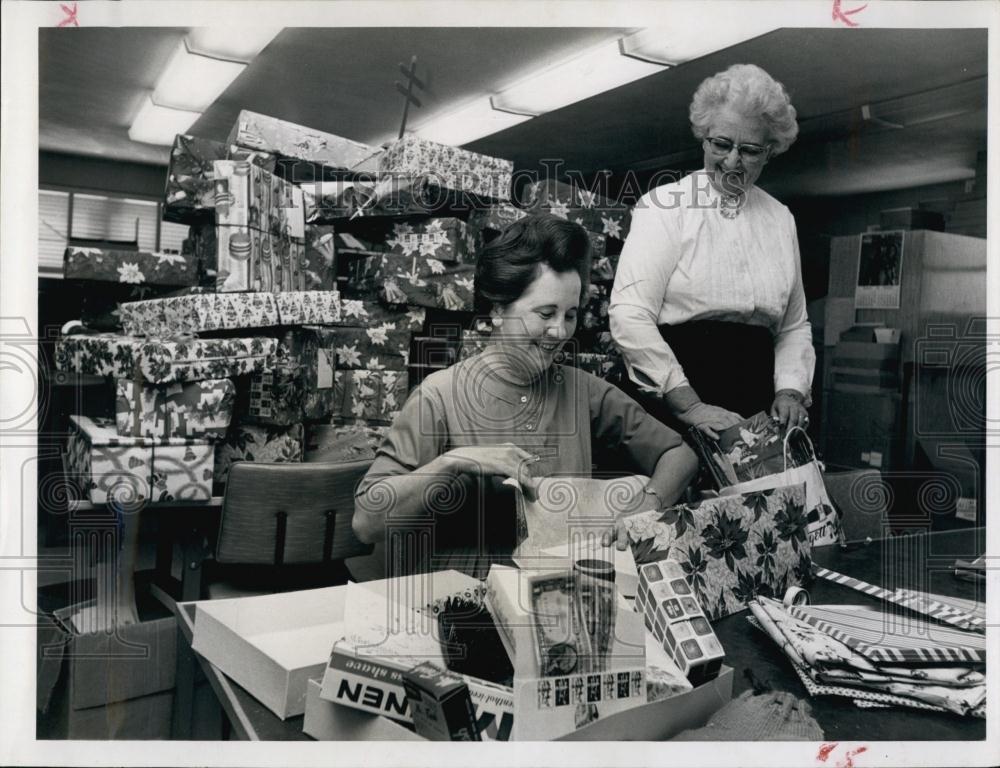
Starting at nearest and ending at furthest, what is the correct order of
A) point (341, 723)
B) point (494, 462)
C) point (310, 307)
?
point (341, 723)
point (494, 462)
point (310, 307)

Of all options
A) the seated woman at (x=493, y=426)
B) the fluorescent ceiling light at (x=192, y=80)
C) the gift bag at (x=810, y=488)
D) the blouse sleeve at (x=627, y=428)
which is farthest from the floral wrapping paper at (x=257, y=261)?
the gift bag at (x=810, y=488)

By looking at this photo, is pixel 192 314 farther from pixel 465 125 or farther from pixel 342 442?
pixel 465 125

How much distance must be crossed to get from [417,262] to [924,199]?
0.94 meters

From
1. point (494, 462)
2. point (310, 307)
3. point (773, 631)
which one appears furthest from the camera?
point (310, 307)

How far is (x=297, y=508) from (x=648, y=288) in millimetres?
726

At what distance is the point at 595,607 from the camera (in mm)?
887

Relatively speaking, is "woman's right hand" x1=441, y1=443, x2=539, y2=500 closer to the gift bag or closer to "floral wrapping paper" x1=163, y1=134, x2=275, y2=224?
the gift bag

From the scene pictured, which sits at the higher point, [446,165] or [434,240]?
[446,165]

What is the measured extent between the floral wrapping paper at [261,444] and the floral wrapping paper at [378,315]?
214 mm

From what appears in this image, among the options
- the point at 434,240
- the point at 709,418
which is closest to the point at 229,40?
the point at 434,240

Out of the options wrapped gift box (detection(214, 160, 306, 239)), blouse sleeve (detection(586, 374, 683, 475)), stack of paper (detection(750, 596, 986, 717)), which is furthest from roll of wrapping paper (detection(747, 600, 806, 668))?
wrapped gift box (detection(214, 160, 306, 239))

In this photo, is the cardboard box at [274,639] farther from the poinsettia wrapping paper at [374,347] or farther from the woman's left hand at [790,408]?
the woman's left hand at [790,408]

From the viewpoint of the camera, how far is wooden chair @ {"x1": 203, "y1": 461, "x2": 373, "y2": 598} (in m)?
1.27

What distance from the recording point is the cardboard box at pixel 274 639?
33.0 inches
